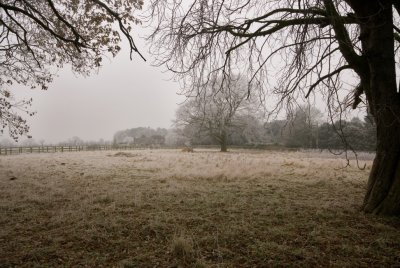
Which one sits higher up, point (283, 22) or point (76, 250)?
point (283, 22)

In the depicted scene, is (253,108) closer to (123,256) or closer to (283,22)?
(283,22)

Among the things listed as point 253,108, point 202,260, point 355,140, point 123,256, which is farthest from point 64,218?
point 355,140

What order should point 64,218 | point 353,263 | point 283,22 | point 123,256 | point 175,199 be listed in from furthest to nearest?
point 175,199 < point 283,22 < point 64,218 < point 123,256 < point 353,263

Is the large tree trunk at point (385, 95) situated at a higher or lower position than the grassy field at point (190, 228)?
higher

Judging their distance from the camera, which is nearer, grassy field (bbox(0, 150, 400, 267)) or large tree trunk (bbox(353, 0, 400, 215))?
grassy field (bbox(0, 150, 400, 267))

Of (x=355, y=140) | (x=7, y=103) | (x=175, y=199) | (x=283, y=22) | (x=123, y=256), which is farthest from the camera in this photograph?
(x=355, y=140)

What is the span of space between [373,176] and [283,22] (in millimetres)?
3653

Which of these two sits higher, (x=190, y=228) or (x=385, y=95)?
(x=385, y=95)

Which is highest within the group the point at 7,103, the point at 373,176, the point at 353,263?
the point at 7,103

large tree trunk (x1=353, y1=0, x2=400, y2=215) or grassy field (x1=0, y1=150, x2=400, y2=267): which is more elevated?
large tree trunk (x1=353, y1=0, x2=400, y2=215)

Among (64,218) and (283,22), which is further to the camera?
(283,22)

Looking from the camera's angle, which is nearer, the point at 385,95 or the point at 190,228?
the point at 190,228

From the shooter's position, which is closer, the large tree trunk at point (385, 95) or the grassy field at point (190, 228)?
the grassy field at point (190, 228)

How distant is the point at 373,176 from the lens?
5773 millimetres
